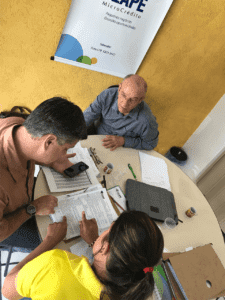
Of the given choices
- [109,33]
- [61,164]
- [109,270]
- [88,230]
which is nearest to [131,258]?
[109,270]

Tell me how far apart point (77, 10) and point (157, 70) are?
3.09 ft

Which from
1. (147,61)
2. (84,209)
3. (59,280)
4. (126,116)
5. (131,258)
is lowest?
(84,209)

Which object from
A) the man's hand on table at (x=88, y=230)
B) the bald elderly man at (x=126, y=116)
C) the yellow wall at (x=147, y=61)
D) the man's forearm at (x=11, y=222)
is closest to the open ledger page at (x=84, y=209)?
the man's hand on table at (x=88, y=230)

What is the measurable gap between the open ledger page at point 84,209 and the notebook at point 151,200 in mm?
178

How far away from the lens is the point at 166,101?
2373 mm

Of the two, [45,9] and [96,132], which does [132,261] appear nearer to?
[96,132]

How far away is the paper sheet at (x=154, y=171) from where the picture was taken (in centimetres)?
157

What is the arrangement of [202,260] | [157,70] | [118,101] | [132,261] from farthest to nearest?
[157,70] < [118,101] < [202,260] < [132,261]

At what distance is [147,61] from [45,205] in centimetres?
167

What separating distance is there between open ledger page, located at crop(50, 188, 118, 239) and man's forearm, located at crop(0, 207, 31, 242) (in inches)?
6.4

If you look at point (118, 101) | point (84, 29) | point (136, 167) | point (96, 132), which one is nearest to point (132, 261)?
point (136, 167)

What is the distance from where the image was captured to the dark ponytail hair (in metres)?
0.72

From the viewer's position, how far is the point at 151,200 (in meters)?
1.40

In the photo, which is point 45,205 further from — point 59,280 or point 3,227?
point 59,280
